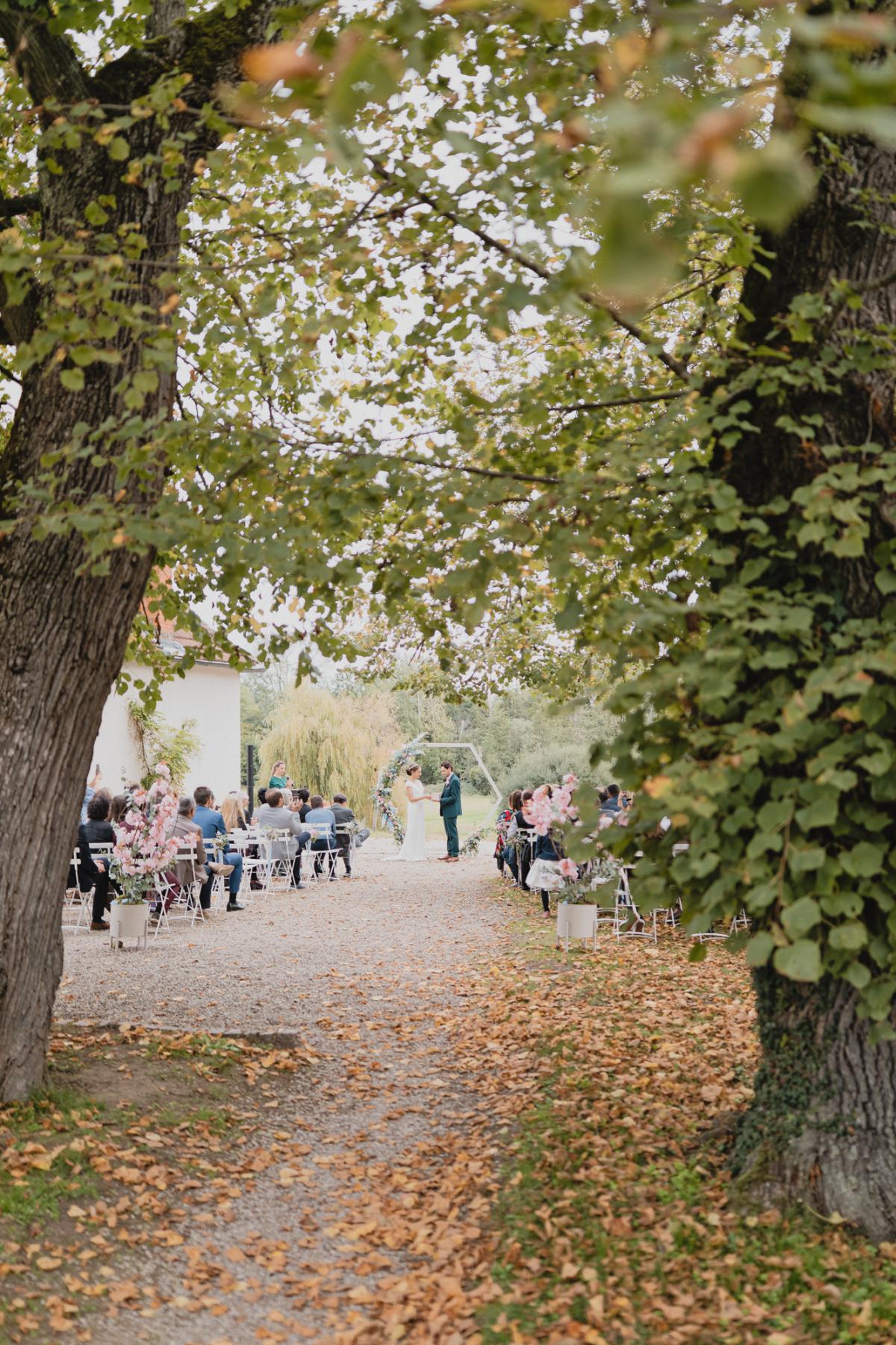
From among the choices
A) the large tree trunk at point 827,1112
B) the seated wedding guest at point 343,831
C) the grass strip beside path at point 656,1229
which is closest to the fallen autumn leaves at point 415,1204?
the grass strip beside path at point 656,1229

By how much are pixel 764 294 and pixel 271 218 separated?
3595 mm

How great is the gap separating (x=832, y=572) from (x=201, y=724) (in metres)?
24.1

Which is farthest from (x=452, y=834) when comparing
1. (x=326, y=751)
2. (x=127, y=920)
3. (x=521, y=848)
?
(x=127, y=920)

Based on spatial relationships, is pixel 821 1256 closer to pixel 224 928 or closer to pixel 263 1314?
pixel 263 1314

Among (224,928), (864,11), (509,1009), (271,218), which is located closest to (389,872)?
(224,928)

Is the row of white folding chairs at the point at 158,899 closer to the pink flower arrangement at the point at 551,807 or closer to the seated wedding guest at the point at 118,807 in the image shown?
the seated wedding guest at the point at 118,807

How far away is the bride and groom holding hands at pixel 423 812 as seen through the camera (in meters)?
23.1

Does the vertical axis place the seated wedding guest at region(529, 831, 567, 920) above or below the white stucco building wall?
below

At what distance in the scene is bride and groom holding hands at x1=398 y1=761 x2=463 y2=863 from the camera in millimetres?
23109

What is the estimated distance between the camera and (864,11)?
4.23 m

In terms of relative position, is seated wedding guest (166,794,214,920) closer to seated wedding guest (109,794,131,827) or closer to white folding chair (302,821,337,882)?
seated wedding guest (109,794,131,827)

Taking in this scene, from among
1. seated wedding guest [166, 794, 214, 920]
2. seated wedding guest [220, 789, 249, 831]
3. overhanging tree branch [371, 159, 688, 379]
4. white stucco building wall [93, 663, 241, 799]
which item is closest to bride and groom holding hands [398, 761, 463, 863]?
seated wedding guest [220, 789, 249, 831]

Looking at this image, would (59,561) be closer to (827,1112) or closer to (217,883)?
(827,1112)

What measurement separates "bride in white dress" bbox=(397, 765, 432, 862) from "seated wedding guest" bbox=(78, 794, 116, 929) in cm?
954
